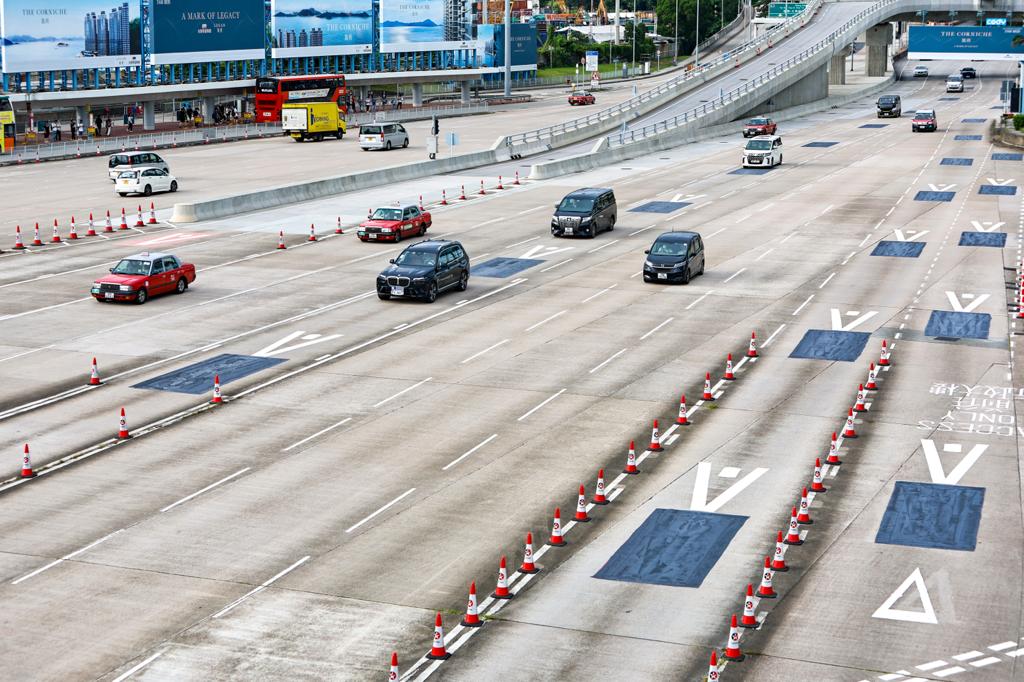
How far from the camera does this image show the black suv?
4350 cm

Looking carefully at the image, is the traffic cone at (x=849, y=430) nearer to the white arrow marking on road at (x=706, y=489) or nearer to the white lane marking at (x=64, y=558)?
the white arrow marking on road at (x=706, y=489)

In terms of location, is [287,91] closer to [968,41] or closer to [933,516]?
[968,41]

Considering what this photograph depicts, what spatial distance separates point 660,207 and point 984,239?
15.7 meters

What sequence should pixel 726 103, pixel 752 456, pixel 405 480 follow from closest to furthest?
1. pixel 405 480
2. pixel 752 456
3. pixel 726 103

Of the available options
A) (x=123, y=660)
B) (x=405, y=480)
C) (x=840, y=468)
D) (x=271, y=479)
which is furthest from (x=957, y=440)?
(x=123, y=660)

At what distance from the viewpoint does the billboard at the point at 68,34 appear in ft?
309

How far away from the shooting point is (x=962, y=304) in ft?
145

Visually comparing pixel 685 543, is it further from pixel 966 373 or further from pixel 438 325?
pixel 438 325

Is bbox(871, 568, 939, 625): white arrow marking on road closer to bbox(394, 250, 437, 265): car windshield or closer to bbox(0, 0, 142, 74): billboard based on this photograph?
bbox(394, 250, 437, 265): car windshield

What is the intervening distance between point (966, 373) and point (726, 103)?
77151 millimetres

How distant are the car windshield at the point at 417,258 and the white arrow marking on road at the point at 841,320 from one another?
39.8ft

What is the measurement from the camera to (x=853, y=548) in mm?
23016

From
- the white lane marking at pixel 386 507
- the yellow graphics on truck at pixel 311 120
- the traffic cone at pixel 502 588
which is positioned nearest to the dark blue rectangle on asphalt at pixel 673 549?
the traffic cone at pixel 502 588

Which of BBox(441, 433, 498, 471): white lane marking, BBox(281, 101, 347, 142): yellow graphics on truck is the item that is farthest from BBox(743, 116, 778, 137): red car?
BBox(441, 433, 498, 471): white lane marking
